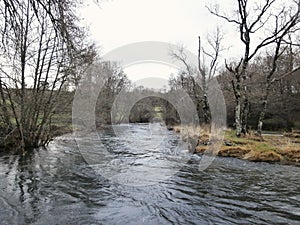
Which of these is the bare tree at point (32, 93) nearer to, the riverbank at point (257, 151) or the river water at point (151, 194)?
the river water at point (151, 194)

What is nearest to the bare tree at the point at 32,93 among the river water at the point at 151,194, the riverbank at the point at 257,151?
the river water at the point at 151,194

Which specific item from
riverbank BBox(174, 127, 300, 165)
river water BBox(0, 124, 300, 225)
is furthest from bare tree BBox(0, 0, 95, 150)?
riverbank BBox(174, 127, 300, 165)

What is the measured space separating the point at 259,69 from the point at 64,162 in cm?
2539

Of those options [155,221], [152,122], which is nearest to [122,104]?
[152,122]

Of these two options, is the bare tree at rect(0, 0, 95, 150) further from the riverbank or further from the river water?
the riverbank

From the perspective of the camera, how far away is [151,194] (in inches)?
281

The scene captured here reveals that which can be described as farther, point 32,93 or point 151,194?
point 32,93

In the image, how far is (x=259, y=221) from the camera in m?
5.41

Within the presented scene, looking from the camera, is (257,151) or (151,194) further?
(257,151)

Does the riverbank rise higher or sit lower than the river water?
higher

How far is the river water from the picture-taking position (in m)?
5.56

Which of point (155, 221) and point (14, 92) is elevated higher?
point (14, 92)

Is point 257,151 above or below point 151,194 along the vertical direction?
above

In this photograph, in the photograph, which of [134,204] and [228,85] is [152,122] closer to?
[228,85]
